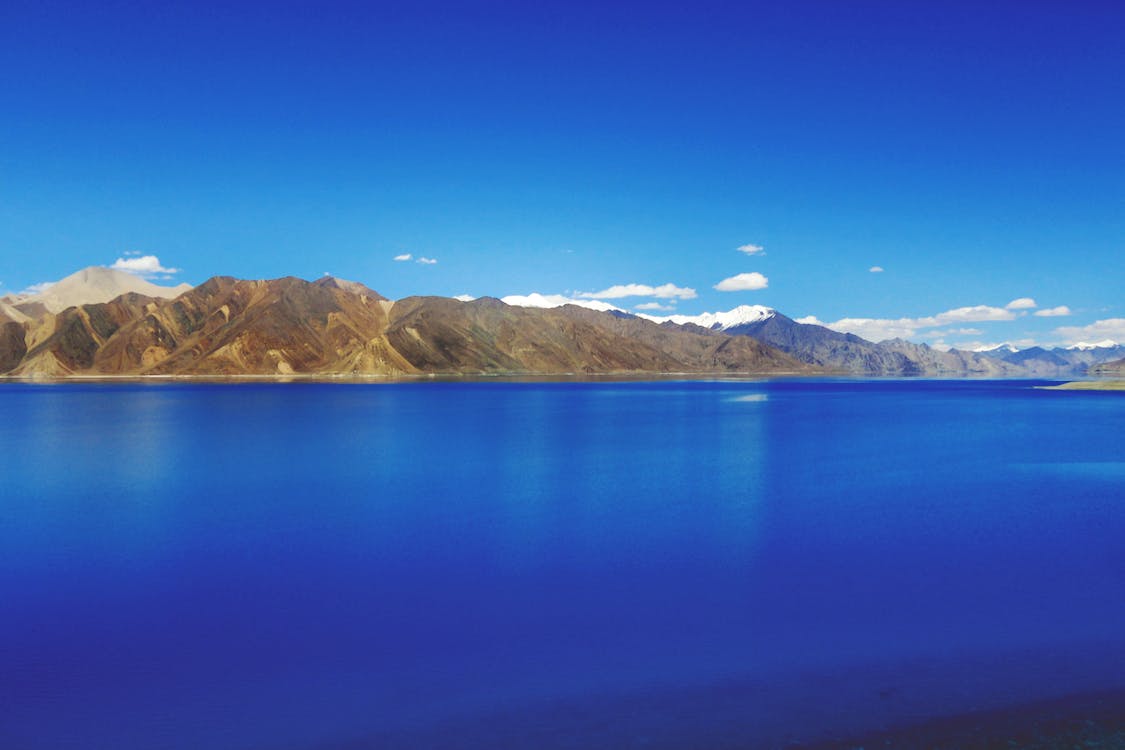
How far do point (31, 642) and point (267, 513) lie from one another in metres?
14.0

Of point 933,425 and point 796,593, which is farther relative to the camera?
point 933,425

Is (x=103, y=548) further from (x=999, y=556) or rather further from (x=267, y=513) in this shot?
(x=999, y=556)

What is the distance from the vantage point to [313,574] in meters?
20.4

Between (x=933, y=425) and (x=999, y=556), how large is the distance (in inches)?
2345

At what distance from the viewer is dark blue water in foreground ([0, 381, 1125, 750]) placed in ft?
39.1

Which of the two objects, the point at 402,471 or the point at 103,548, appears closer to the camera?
the point at 103,548

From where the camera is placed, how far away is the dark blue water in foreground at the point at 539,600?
1191 cm

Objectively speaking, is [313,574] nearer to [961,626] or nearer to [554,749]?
[554,749]

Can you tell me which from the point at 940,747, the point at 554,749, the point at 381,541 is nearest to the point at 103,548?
the point at 381,541

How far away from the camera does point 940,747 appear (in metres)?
10.3

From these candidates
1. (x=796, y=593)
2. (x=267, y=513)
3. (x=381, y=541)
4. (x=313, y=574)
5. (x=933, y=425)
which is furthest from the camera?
(x=933, y=425)

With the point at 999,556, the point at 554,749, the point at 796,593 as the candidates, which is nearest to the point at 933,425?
the point at 999,556

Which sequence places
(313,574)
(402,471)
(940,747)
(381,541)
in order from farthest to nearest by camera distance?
(402,471), (381,541), (313,574), (940,747)

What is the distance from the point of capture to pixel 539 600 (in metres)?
18.1
